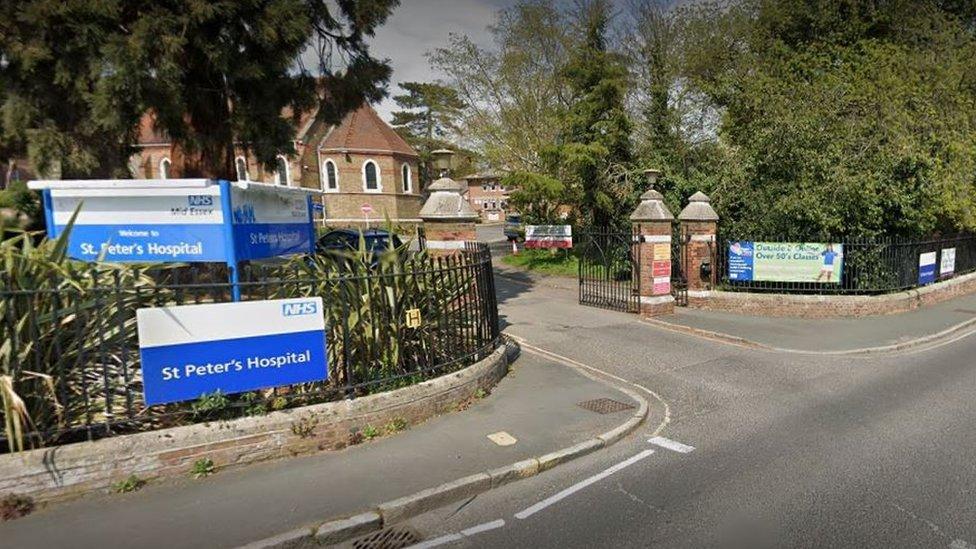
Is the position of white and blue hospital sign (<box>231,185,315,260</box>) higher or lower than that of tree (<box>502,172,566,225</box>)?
lower

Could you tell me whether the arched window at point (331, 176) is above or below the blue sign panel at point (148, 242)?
above

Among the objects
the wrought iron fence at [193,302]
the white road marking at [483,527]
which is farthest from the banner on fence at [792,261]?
the white road marking at [483,527]

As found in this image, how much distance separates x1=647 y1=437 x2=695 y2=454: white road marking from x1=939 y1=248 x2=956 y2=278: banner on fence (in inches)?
534

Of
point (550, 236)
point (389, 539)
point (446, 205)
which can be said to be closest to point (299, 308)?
point (389, 539)

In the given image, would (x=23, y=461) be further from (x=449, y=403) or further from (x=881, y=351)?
(x=881, y=351)

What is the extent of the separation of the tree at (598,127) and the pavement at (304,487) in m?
12.6

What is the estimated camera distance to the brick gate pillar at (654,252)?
1071 cm

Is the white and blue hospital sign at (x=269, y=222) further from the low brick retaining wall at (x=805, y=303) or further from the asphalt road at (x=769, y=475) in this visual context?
the low brick retaining wall at (x=805, y=303)

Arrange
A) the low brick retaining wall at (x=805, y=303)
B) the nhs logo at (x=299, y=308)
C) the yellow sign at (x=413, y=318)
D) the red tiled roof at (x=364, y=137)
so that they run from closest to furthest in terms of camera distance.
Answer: the nhs logo at (x=299, y=308) < the yellow sign at (x=413, y=318) < the low brick retaining wall at (x=805, y=303) < the red tiled roof at (x=364, y=137)

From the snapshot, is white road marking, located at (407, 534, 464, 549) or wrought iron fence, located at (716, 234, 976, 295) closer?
white road marking, located at (407, 534, 464, 549)

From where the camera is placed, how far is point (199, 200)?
18.6ft

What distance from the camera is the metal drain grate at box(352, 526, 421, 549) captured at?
3.46m

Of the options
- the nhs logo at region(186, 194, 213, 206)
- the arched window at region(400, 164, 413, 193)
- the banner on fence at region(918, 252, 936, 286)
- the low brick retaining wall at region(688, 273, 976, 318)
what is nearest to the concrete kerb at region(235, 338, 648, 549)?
the nhs logo at region(186, 194, 213, 206)

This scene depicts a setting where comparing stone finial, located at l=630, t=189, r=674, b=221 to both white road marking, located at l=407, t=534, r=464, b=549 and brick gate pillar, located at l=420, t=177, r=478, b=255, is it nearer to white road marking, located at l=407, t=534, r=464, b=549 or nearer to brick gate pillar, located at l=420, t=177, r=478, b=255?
brick gate pillar, located at l=420, t=177, r=478, b=255
